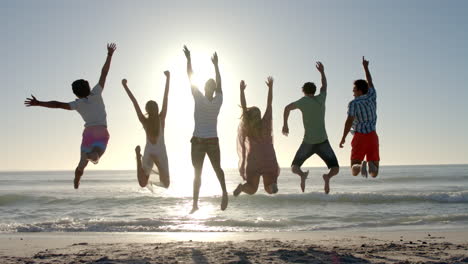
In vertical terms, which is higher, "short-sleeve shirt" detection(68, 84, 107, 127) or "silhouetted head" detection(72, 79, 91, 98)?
"silhouetted head" detection(72, 79, 91, 98)

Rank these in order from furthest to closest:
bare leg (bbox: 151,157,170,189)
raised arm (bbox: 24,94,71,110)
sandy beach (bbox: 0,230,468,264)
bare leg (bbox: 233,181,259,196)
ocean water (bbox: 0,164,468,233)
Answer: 1. ocean water (bbox: 0,164,468,233)
2. sandy beach (bbox: 0,230,468,264)
3. bare leg (bbox: 151,157,170,189)
4. bare leg (bbox: 233,181,259,196)
5. raised arm (bbox: 24,94,71,110)

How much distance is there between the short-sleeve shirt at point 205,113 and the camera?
9.46 m

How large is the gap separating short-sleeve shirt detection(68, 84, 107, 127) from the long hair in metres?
0.99

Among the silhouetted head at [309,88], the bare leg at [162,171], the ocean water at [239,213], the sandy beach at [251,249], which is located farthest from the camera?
the ocean water at [239,213]

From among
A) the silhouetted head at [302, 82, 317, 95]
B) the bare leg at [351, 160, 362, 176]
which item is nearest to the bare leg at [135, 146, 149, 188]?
the silhouetted head at [302, 82, 317, 95]

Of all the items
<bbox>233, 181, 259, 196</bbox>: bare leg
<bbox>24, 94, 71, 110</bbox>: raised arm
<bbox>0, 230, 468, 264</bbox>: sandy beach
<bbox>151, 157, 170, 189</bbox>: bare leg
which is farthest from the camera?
<bbox>0, 230, 468, 264</bbox>: sandy beach

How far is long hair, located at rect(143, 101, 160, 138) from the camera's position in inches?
394

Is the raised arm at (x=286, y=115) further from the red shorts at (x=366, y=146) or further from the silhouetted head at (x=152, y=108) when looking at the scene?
the silhouetted head at (x=152, y=108)

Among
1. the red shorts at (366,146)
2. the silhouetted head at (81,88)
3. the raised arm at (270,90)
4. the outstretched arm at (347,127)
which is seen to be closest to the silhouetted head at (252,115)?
the raised arm at (270,90)

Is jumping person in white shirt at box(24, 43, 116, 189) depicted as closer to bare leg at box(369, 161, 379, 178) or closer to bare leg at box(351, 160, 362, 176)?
bare leg at box(351, 160, 362, 176)

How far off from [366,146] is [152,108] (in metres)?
4.18

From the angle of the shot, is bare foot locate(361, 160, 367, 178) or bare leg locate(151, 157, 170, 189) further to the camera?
bare leg locate(151, 157, 170, 189)

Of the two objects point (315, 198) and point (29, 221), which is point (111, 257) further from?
point (315, 198)

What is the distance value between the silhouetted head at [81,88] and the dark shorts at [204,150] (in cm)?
212
